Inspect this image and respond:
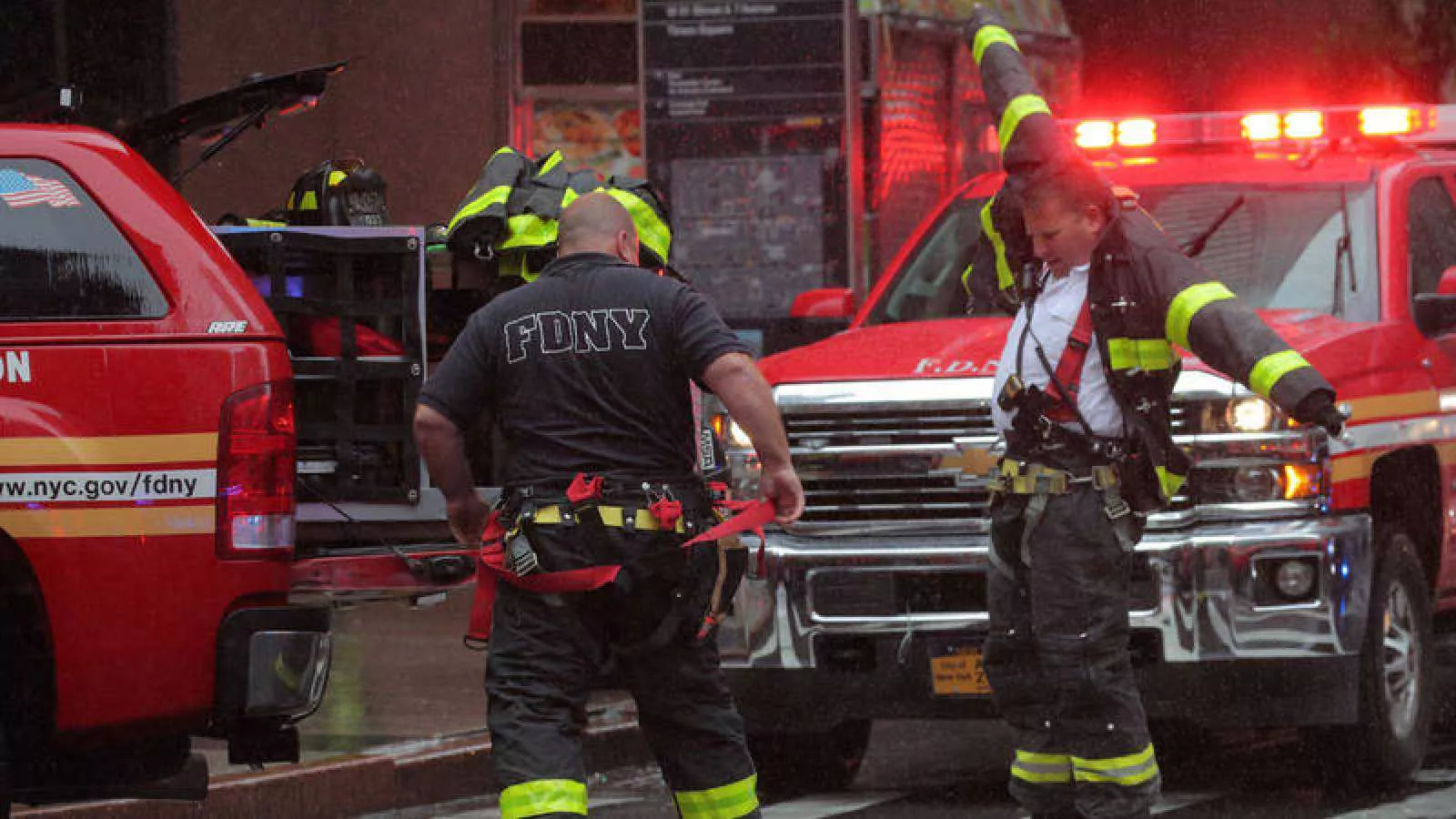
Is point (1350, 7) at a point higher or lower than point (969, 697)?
higher

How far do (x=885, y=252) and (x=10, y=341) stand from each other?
1102cm

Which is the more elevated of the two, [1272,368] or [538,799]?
[1272,368]

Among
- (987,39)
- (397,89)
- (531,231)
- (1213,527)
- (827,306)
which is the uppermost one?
(397,89)

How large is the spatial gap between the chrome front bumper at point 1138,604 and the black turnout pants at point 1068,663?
952mm

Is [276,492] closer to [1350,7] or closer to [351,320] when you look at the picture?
[351,320]

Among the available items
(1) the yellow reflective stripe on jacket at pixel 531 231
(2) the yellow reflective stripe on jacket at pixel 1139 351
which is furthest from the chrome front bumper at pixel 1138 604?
(1) the yellow reflective stripe on jacket at pixel 531 231

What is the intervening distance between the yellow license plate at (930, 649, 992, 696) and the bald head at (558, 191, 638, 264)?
2216 millimetres

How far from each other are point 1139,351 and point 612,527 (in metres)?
1.70

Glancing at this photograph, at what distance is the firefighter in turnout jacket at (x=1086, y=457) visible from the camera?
688 cm

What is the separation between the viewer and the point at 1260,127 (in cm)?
979

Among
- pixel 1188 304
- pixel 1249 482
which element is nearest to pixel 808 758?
pixel 1249 482

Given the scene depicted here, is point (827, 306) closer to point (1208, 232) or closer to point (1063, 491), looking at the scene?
point (1208, 232)

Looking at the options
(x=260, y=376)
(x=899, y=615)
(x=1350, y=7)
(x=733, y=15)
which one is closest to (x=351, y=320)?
(x=260, y=376)

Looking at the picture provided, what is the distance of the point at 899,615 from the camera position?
8.22 m
